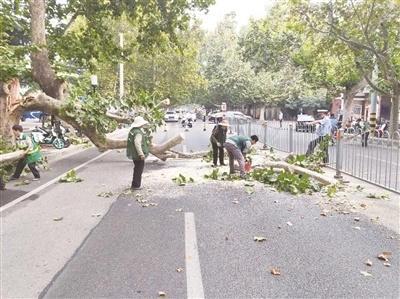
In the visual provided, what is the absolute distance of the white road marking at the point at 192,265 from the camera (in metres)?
4.34

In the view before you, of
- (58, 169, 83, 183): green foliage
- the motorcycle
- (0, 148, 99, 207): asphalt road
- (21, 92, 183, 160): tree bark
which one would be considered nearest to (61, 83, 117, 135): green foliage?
(21, 92, 183, 160): tree bark

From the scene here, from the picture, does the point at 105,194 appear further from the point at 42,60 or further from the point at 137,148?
the point at 42,60

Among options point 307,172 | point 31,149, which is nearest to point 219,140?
point 307,172

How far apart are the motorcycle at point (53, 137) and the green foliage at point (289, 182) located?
11.7m

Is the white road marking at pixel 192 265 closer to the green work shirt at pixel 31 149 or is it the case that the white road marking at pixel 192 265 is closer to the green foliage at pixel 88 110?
the green work shirt at pixel 31 149

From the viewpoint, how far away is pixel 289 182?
9.52 meters

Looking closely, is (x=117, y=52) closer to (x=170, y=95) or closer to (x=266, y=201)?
(x=266, y=201)

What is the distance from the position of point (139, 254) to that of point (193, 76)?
131ft

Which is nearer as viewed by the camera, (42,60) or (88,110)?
(88,110)

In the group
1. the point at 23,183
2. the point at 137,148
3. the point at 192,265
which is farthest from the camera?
the point at 23,183

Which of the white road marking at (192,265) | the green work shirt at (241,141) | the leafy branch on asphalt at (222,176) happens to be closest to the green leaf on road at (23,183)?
the leafy branch on asphalt at (222,176)

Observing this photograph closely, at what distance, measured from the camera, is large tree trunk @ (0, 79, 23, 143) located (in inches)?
582

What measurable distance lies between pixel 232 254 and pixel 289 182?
4.44 meters

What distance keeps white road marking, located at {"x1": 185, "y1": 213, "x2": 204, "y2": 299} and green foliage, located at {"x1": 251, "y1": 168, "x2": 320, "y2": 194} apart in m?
3.25
